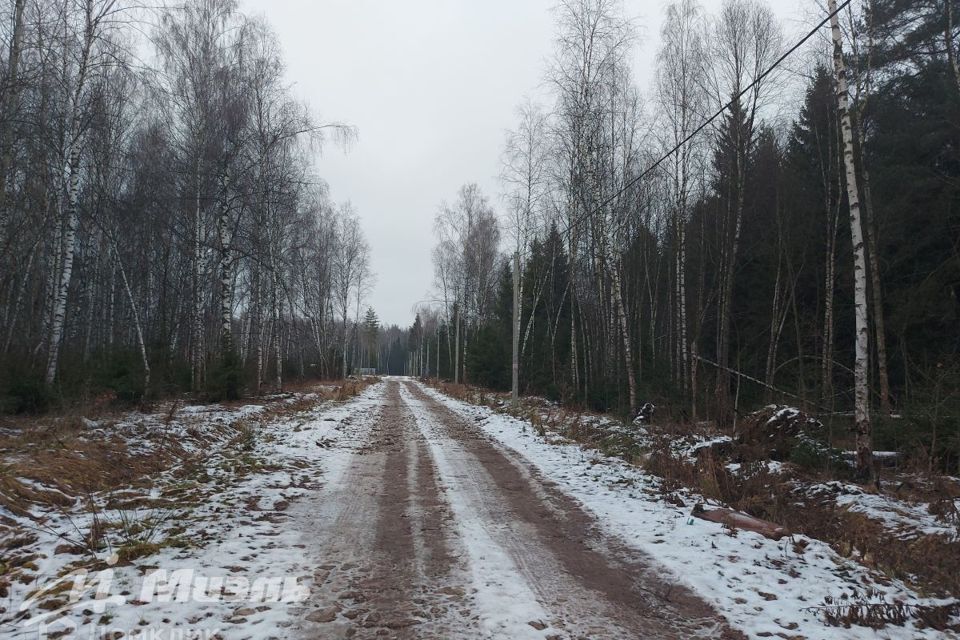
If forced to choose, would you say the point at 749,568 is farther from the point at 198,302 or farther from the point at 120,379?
the point at 198,302

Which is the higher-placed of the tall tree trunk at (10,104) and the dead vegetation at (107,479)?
the tall tree trunk at (10,104)

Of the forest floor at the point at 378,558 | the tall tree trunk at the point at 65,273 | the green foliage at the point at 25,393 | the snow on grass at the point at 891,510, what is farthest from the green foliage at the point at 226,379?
the snow on grass at the point at 891,510

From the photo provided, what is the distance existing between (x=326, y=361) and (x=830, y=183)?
1154 inches

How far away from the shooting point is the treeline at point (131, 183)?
988 cm

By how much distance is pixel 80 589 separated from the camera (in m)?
3.43

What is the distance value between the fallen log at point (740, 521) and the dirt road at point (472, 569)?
141cm

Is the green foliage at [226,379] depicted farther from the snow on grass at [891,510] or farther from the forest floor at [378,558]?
the snow on grass at [891,510]

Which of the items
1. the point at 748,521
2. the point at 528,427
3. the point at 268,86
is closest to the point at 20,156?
the point at 268,86

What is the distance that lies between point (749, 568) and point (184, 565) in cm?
485

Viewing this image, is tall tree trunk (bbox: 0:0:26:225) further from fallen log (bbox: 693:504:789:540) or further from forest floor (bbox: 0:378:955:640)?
fallen log (bbox: 693:504:789:540)

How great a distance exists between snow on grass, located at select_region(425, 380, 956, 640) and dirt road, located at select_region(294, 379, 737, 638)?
10.5 inches

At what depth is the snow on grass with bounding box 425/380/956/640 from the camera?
359cm

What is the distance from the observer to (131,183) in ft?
65.2

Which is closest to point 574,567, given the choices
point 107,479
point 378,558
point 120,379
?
point 378,558
